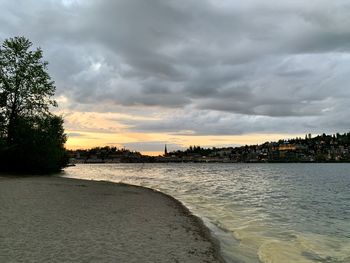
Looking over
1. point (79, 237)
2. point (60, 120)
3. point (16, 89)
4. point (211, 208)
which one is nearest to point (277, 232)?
point (211, 208)

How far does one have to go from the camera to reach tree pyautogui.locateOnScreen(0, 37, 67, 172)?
48406 mm

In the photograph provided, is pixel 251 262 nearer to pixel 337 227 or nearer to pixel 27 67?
pixel 337 227

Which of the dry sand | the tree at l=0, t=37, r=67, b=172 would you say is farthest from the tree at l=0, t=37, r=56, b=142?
the dry sand

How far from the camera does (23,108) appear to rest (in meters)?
50.0

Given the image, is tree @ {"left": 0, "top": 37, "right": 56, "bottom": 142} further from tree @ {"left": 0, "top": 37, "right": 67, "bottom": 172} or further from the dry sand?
the dry sand

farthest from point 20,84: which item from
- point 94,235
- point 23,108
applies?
point 94,235

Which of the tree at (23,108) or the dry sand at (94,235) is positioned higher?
the tree at (23,108)

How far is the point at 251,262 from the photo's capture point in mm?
11766

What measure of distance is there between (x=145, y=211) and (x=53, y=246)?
961cm

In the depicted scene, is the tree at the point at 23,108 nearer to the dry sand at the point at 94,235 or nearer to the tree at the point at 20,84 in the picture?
the tree at the point at 20,84

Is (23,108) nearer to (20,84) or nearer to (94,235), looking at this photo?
(20,84)

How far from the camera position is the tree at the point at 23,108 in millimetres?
48406

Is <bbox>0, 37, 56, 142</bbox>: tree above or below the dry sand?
above

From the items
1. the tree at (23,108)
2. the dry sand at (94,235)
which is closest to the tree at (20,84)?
the tree at (23,108)
